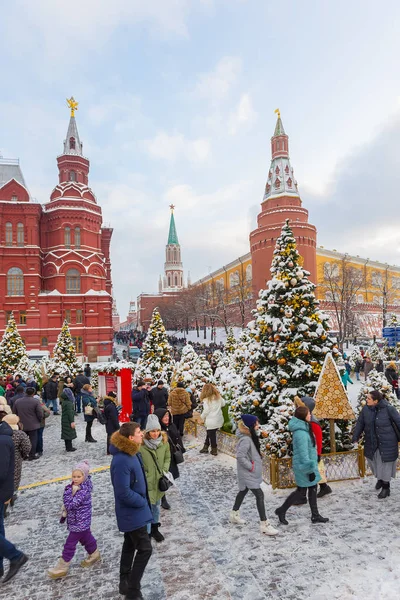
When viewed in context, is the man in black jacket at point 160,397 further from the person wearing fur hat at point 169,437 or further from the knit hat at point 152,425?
the knit hat at point 152,425

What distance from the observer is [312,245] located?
53.7 meters

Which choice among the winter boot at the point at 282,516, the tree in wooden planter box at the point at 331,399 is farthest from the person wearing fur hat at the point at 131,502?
the tree in wooden planter box at the point at 331,399

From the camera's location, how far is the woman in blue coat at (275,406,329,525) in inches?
220

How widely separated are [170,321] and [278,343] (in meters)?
67.4

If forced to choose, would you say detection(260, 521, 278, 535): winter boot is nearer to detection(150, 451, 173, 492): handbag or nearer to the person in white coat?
detection(150, 451, 173, 492): handbag

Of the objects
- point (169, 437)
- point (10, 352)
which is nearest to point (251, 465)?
point (169, 437)

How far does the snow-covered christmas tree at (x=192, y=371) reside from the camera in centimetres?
1291

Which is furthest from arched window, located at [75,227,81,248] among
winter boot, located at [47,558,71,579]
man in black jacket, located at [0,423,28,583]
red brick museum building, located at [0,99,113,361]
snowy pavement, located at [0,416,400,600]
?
winter boot, located at [47,558,71,579]

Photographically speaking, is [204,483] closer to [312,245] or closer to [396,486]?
[396,486]

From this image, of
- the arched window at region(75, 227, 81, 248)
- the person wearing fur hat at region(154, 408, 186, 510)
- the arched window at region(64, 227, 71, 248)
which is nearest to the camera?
the person wearing fur hat at region(154, 408, 186, 510)

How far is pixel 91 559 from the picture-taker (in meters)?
4.82

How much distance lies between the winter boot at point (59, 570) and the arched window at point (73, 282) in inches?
1552

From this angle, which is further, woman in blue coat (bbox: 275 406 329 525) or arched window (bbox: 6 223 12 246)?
arched window (bbox: 6 223 12 246)

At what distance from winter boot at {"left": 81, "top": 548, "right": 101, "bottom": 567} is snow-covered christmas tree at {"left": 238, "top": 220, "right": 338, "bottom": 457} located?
416 centimetres
